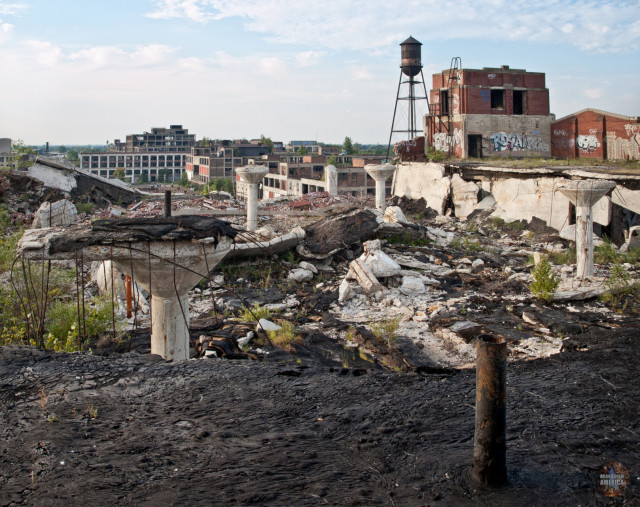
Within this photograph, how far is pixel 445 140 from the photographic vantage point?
26.4 meters

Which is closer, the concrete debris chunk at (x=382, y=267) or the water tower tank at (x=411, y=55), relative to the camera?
the concrete debris chunk at (x=382, y=267)

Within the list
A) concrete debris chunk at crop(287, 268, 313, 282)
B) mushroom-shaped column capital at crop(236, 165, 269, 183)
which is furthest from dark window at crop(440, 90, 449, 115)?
concrete debris chunk at crop(287, 268, 313, 282)

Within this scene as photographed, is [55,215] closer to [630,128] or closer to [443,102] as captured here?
[443,102]

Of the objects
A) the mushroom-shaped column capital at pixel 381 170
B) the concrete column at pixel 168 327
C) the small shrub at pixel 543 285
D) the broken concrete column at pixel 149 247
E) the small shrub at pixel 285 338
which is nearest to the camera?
the broken concrete column at pixel 149 247

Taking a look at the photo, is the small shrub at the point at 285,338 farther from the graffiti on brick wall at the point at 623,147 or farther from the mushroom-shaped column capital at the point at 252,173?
the graffiti on brick wall at the point at 623,147

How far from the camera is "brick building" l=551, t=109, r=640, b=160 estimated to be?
846 inches

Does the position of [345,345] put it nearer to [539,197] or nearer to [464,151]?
[539,197]

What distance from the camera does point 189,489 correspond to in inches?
150

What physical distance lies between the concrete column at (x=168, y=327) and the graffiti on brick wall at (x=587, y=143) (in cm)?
2127

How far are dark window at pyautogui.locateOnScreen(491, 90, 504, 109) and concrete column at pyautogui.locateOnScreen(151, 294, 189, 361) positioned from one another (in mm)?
22519

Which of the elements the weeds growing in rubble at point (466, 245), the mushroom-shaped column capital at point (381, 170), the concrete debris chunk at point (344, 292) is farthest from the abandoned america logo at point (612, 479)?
the mushroom-shaped column capital at point (381, 170)

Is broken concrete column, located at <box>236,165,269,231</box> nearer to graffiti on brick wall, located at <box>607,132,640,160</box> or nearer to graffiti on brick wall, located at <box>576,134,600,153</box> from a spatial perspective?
graffiti on brick wall, located at <box>607,132,640,160</box>

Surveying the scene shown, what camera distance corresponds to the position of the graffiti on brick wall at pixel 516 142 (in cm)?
2584

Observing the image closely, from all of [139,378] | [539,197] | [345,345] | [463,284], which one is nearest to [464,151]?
[539,197]
